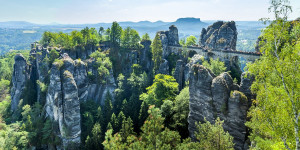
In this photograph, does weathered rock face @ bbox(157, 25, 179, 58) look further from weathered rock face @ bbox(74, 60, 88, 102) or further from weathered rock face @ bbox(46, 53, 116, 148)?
weathered rock face @ bbox(46, 53, 116, 148)

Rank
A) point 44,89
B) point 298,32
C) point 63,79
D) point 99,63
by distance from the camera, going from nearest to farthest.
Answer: point 298,32, point 63,79, point 44,89, point 99,63

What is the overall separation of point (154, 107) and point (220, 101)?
18.3 meters

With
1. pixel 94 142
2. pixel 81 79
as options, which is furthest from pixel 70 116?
pixel 81 79

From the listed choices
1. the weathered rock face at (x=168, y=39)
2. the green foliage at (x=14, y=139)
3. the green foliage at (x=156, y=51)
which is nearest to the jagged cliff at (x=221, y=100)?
the green foliage at (x=156, y=51)

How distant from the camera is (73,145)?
41.2m

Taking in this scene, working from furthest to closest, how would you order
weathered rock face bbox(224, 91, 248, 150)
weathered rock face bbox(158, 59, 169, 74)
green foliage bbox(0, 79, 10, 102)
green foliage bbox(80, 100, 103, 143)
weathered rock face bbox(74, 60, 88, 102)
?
green foliage bbox(0, 79, 10, 102) → weathered rock face bbox(158, 59, 169, 74) → weathered rock face bbox(74, 60, 88, 102) → green foliage bbox(80, 100, 103, 143) → weathered rock face bbox(224, 91, 248, 150)

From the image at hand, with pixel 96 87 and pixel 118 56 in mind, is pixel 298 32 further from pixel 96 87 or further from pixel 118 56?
pixel 118 56

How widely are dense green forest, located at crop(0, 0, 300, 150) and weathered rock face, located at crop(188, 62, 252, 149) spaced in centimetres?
154

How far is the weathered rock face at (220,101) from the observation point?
23.0 meters

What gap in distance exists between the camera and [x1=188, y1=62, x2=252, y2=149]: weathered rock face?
23.0 meters

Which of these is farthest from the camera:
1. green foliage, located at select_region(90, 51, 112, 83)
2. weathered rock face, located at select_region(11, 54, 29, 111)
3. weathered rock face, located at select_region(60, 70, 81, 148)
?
weathered rock face, located at select_region(11, 54, 29, 111)

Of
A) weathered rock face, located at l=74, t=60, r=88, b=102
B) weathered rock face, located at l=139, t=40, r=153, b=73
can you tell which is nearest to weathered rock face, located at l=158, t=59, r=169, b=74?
weathered rock face, located at l=139, t=40, r=153, b=73

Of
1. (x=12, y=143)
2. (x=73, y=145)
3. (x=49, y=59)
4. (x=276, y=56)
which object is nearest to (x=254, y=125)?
(x=276, y=56)

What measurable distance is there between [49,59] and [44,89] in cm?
1127
